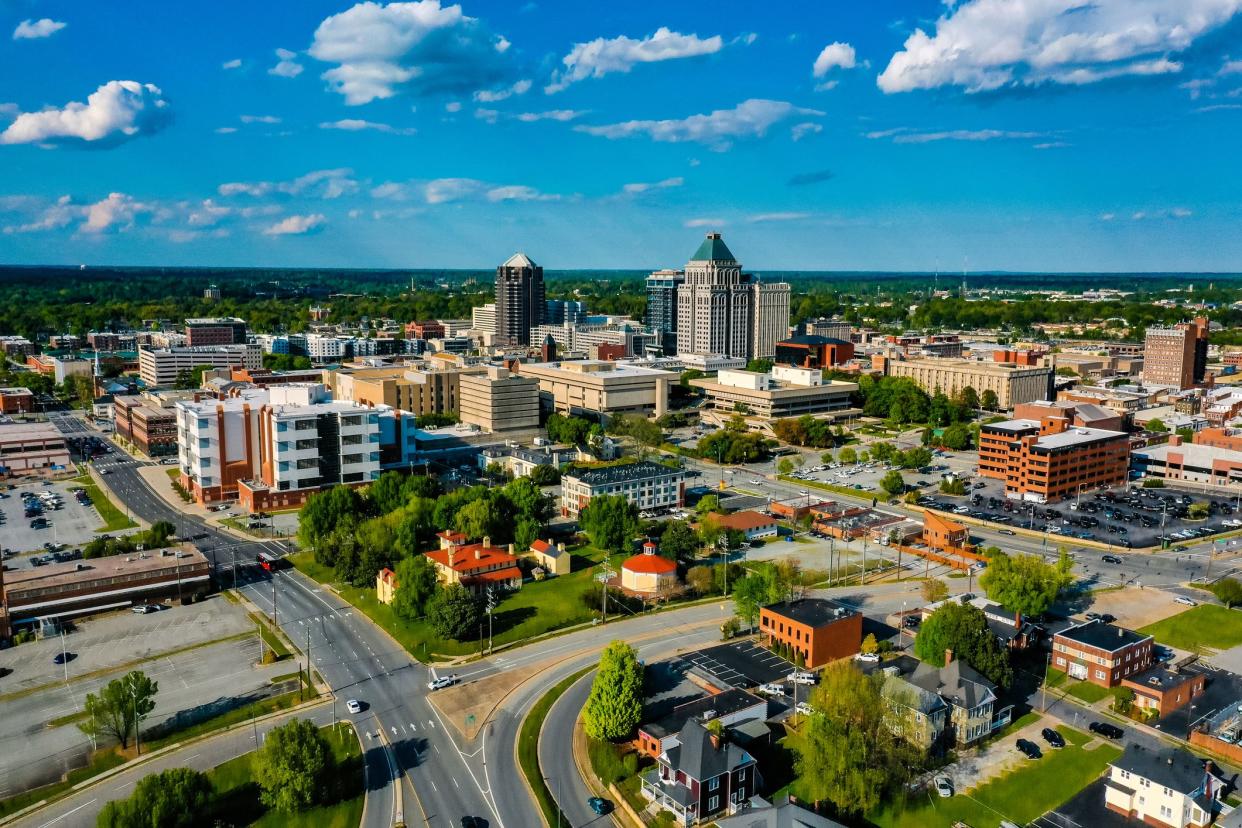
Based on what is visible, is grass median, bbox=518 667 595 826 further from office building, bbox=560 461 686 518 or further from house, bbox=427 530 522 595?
office building, bbox=560 461 686 518

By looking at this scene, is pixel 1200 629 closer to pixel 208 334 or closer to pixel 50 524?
pixel 50 524

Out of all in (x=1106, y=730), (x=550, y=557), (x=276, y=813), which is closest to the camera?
(x=276, y=813)

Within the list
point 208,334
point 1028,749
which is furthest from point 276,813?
point 208,334

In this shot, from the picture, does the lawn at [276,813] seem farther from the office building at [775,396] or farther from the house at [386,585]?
the office building at [775,396]

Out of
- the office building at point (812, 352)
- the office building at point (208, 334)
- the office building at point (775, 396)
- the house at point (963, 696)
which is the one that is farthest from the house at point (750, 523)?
the office building at point (208, 334)

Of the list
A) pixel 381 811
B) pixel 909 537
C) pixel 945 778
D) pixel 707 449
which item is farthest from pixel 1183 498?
pixel 381 811
